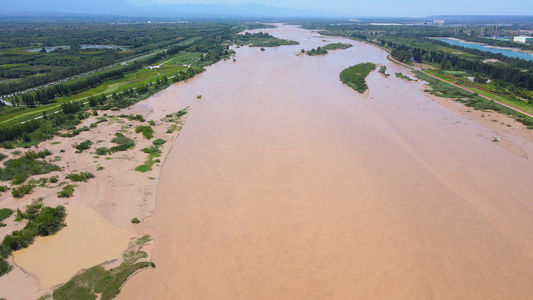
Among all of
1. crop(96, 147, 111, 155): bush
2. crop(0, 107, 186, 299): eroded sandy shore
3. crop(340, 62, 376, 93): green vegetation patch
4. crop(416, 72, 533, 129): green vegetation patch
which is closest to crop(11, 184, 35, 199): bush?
crop(0, 107, 186, 299): eroded sandy shore

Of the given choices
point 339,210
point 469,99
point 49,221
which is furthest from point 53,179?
point 469,99

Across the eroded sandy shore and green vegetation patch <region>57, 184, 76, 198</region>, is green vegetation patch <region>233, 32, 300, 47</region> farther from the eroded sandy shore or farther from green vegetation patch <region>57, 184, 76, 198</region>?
green vegetation patch <region>57, 184, 76, 198</region>

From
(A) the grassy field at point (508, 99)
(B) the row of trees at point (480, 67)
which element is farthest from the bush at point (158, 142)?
(B) the row of trees at point (480, 67)

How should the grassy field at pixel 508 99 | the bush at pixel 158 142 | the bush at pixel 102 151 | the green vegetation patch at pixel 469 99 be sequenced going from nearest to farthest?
the bush at pixel 102 151 → the bush at pixel 158 142 → the green vegetation patch at pixel 469 99 → the grassy field at pixel 508 99

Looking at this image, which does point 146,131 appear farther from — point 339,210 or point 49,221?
point 339,210

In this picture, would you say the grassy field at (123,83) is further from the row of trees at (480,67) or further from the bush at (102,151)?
the row of trees at (480,67)
